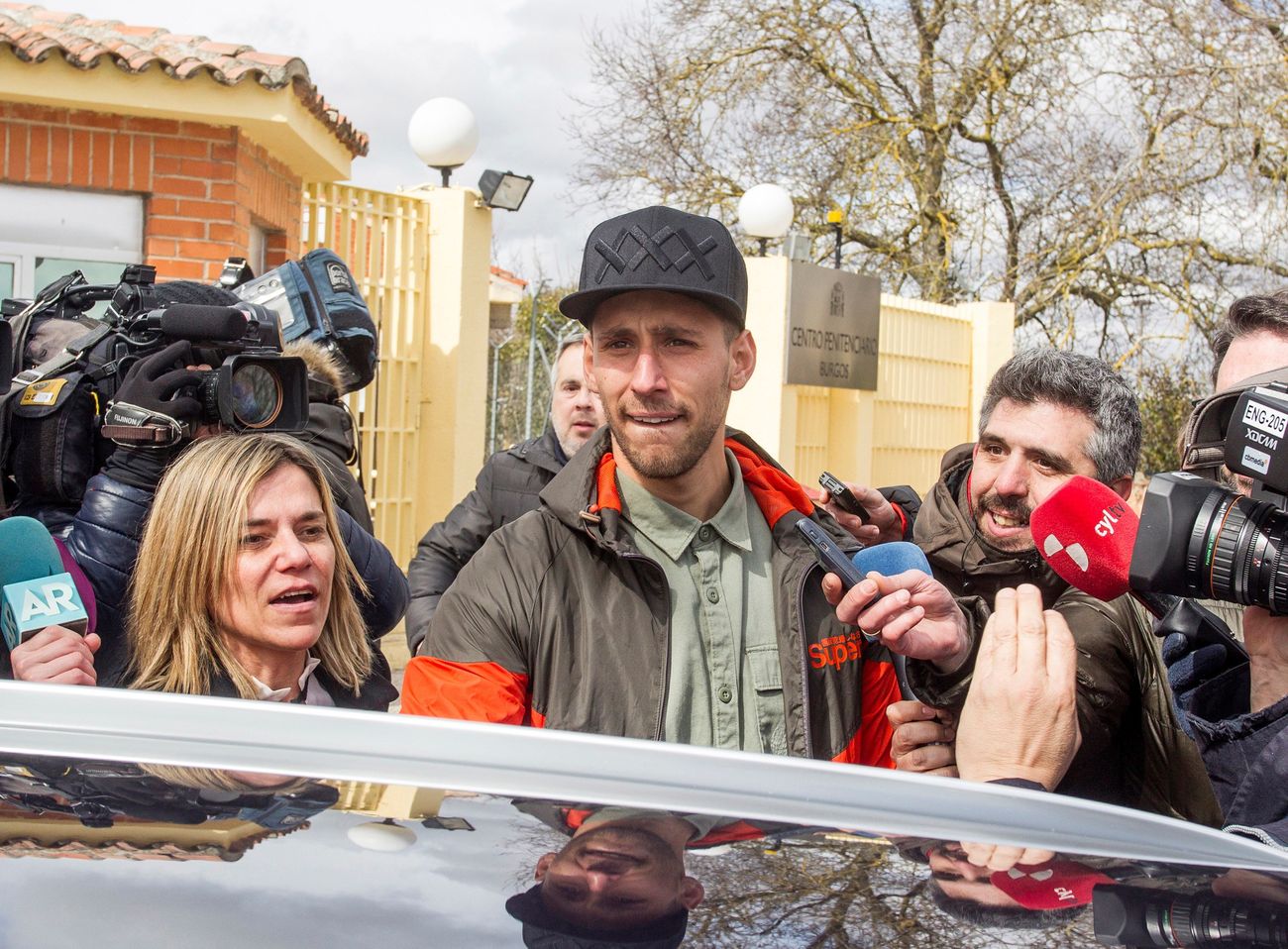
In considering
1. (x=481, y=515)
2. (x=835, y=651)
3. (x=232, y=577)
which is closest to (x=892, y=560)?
(x=835, y=651)

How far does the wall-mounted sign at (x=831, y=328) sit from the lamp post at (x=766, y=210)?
32 centimetres

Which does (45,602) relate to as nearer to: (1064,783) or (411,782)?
(411,782)

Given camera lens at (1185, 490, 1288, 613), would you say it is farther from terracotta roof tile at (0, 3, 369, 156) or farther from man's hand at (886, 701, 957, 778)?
terracotta roof tile at (0, 3, 369, 156)

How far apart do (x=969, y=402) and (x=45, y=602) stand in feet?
34.2

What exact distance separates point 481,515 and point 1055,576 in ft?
6.92

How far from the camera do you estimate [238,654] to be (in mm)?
2402

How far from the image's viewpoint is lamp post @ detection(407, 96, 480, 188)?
6.90 metres

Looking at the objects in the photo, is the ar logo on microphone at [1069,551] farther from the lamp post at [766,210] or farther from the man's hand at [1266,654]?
the lamp post at [766,210]

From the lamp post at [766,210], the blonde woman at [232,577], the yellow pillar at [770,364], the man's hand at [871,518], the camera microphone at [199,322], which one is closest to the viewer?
the blonde woman at [232,577]

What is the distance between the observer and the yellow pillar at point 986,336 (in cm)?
1143

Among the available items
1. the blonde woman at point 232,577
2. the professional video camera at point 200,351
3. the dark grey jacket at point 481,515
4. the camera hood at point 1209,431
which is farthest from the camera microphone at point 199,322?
the camera hood at point 1209,431

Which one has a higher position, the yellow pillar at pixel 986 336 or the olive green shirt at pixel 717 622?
the yellow pillar at pixel 986 336

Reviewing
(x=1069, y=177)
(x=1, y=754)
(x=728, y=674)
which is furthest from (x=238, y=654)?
(x=1069, y=177)

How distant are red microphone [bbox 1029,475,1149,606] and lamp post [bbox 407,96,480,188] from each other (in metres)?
5.79
